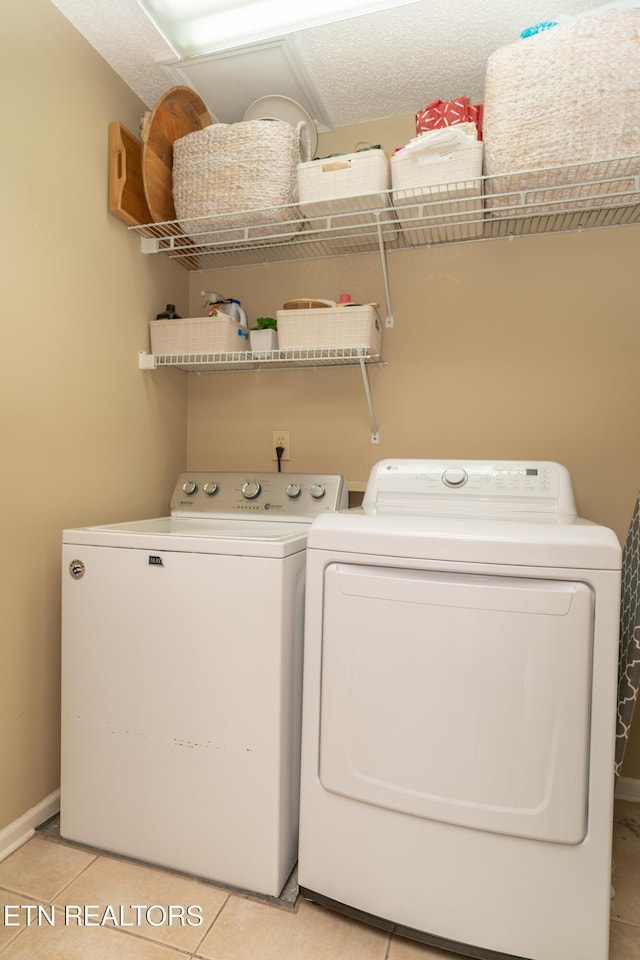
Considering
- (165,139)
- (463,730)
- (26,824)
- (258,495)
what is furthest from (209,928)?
(165,139)

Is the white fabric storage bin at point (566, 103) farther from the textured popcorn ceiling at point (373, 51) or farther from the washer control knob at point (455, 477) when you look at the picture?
the washer control knob at point (455, 477)

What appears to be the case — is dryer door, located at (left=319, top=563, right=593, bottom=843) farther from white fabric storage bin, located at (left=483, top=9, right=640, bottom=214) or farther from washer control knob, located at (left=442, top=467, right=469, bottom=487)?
white fabric storage bin, located at (left=483, top=9, right=640, bottom=214)

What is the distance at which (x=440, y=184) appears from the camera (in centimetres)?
156

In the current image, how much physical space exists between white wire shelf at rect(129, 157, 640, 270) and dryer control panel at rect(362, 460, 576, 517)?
2.48 ft

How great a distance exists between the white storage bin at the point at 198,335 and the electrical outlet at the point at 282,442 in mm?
394

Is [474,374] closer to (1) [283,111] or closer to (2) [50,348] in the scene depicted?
(1) [283,111]

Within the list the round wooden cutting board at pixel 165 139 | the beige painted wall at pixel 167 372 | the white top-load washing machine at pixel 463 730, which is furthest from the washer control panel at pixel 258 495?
the round wooden cutting board at pixel 165 139

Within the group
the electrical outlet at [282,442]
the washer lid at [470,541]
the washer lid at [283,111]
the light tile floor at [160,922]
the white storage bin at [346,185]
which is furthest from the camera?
the electrical outlet at [282,442]

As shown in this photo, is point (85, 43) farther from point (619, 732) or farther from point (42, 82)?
point (619, 732)

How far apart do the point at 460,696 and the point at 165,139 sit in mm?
1993

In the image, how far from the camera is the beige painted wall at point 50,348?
1410 millimetres

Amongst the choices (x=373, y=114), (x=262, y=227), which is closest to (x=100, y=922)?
(x=262, y=227)

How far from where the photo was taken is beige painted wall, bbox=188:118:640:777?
5.90ft

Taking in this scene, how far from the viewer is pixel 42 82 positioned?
4.90 feet
